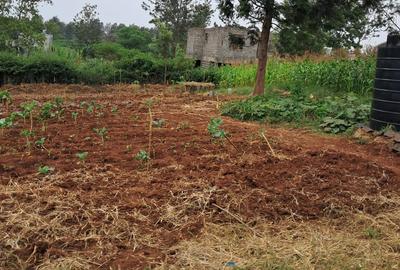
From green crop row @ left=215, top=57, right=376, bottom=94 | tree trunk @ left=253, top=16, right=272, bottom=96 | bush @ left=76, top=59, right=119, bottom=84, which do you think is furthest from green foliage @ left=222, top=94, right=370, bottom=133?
bush @ left=76, top=59, right=119, bottom=84

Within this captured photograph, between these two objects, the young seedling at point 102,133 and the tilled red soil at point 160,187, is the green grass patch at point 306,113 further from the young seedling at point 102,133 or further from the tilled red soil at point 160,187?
the young seedling at point 102,133

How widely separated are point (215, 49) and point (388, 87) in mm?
17787

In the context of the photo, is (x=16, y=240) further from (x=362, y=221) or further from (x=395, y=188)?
(x=395, y=188)

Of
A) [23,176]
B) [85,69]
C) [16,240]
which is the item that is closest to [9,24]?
[85,69]

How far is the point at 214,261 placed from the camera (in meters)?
2.36

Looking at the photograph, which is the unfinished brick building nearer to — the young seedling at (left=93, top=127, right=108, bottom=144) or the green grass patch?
the green grass patch

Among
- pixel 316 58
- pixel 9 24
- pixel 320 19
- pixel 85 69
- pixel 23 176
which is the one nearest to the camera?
pixel 23 176

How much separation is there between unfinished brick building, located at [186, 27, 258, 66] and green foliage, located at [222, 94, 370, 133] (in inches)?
550

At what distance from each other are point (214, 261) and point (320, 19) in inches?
278

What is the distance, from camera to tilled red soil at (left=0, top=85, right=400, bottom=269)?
8.30 ft

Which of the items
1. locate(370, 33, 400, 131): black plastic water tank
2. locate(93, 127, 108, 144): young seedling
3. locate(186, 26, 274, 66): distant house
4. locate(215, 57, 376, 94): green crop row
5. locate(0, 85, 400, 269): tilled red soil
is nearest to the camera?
locate(0, 85, 400, 269): tilled red soil

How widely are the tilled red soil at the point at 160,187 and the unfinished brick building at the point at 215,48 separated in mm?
16792

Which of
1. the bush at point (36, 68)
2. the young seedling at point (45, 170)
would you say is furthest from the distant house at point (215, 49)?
the young seedling at point (45, 170)

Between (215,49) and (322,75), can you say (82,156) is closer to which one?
(322,75)
